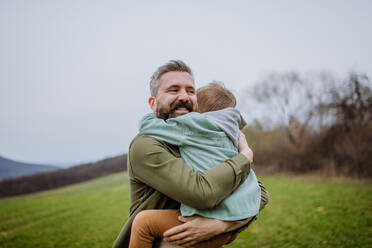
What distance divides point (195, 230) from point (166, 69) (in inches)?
49.8

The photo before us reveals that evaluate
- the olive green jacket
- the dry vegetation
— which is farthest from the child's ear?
the dry vegetation

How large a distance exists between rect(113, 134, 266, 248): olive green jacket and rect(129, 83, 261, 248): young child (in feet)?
0.24

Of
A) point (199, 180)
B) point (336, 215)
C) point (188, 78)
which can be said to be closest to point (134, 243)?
point (199, 180)

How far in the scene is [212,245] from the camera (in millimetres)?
1463

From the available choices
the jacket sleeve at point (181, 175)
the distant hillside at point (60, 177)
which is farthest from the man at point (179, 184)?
the distant hillside at point (60, 177)

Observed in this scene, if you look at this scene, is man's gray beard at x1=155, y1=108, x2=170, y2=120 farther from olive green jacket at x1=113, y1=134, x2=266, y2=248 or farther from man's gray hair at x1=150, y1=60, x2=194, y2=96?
olive green jacket at x1=113, y1=134, x2=266, y2=248

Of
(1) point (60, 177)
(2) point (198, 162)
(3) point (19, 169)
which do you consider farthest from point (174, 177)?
(3) point (19, 169)

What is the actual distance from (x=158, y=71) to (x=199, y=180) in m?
1.06

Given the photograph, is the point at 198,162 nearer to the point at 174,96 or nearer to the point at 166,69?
the point at 174,96

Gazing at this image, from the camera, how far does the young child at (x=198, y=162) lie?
1.37 metres

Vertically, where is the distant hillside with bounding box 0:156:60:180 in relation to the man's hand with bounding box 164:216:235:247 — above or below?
below

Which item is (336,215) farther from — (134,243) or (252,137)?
(252,137)

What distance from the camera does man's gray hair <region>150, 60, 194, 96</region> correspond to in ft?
6.11

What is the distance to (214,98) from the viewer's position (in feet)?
6.09
